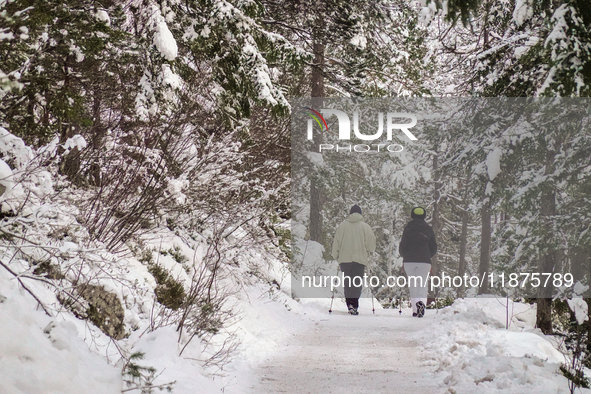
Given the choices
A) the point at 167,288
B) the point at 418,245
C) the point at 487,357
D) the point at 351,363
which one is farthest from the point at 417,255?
the point at 167,288

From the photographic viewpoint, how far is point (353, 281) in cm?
1082

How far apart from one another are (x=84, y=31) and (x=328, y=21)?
19.9 ft

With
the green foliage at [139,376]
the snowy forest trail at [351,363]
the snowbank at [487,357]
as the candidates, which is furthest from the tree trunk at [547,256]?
the green foliage at [139,376]

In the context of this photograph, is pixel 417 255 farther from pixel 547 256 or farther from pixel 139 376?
Answer: pixel 139 376

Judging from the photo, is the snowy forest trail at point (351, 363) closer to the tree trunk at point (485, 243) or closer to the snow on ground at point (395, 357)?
the snow on ground at point (395, 357)

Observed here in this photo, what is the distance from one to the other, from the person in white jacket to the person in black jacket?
0.71 metres

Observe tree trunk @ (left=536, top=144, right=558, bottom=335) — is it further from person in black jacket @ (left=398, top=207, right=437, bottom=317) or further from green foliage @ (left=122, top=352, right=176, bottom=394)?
green foliage @ (left=122, top=352, right=176, bottom=394)

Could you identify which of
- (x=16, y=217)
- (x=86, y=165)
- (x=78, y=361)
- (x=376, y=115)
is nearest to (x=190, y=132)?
A: (x=86, y=165)

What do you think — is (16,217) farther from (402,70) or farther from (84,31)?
(402,70)

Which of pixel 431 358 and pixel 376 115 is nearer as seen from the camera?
pixel 431 358

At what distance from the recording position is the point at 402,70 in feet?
41.5

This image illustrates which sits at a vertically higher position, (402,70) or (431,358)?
(402,70)

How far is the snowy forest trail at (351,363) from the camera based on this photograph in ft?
17.2

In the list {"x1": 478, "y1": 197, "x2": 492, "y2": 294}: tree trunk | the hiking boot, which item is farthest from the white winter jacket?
{"x1": 478, "y1": 197, "x2": 492, "y2": 294}: tree trunk
